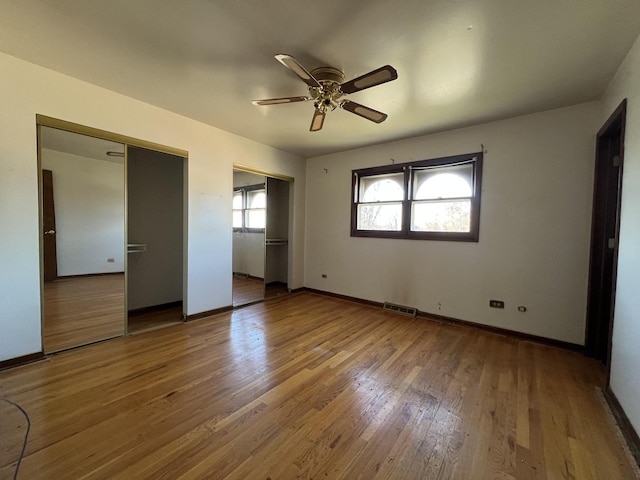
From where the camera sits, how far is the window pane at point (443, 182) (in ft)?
11.6

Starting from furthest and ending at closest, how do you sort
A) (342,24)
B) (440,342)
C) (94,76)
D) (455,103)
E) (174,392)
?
(440,342)
(455,103)
(94,76)
(174,392)
(342,24)

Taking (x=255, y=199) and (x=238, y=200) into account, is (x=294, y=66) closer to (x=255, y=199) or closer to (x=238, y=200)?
(x=255, y=199)

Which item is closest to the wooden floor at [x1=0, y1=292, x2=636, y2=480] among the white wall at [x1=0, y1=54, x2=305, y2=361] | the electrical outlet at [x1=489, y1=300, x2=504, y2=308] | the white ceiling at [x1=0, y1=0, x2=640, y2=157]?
the electrical outlet at [x1=489, y1=300, x2=504, y2=308]

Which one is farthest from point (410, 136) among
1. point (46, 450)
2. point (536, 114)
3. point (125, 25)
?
point (46, 450)

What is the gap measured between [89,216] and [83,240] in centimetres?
29

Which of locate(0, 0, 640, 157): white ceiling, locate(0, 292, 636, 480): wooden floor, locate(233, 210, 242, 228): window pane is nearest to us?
locate(0, 292, 636, 480): wooden floor

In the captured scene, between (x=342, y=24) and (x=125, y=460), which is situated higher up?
(x=342, y=24)

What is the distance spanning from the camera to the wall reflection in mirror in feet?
8.70

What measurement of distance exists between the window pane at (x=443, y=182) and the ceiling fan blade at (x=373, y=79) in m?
2.24

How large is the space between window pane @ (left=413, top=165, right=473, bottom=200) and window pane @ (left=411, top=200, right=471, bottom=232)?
0.12m

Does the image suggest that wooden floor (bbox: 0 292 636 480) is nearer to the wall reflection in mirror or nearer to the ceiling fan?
the wall reflection in mirror

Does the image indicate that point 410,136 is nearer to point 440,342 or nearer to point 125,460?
point 440,342

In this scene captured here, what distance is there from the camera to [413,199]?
3967mm

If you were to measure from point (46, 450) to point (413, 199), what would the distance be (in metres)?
4.27
